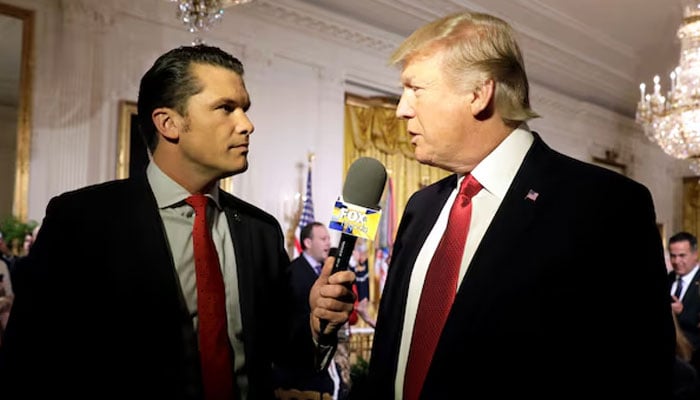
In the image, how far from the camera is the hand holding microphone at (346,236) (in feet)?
5.25

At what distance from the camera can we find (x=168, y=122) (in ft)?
5.97

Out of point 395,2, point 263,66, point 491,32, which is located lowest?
point 491,32

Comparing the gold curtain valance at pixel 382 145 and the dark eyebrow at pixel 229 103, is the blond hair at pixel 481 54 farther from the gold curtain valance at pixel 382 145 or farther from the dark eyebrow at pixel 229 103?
the gold curtain valance at pixel 382 145

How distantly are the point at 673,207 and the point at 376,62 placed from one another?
358 inches

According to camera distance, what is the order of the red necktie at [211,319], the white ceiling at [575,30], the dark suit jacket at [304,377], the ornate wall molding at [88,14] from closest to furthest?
the red necktie at [211,319] < the dark suit jacket at [304,377] < the ornate wall molding at [88,14] < the white ceiling at [575,30]

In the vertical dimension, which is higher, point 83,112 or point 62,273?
point 83,112

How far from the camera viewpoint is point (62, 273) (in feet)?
5.30

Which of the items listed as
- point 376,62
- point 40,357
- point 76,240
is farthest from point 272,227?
point 376,62

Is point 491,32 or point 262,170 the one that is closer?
point 491,32

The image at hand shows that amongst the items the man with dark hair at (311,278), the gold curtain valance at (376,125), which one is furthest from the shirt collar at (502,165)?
the gold curtain valance at (376,125)

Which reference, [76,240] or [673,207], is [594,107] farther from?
[76,240]

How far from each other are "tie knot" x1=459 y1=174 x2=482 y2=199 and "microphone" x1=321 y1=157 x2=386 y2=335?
9.2 inches

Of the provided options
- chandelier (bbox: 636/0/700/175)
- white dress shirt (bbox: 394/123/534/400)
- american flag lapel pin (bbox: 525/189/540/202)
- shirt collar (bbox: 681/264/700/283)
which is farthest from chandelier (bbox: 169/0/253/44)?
shirt collar (bbox: 681/264/700/283)

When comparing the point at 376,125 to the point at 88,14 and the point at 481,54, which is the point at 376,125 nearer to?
the point at 88,14
